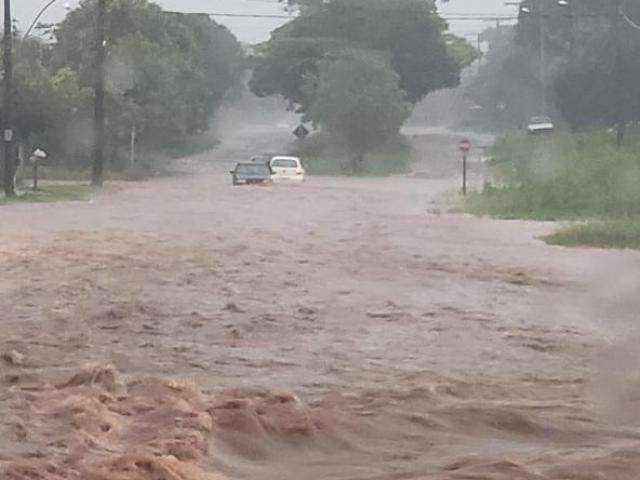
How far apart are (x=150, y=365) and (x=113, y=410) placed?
9.59ft

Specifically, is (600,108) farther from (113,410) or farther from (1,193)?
(113,410)

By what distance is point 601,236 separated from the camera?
2922 cm

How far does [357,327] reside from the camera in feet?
59.1

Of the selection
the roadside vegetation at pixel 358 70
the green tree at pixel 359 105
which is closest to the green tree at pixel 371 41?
the roadside vegetation at pixel 358 70

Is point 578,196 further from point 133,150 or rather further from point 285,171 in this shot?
point 133,150

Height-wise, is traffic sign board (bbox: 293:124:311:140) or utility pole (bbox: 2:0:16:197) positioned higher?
utility pole (bbox: 2:0:16:197)

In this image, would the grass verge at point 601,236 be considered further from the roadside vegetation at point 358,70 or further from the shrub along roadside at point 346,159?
the roadside vegetation at point 358,70

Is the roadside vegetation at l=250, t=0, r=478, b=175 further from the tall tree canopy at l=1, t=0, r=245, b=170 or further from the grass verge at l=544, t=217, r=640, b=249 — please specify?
the grass verge at l=544, t=217, r=640, b=249

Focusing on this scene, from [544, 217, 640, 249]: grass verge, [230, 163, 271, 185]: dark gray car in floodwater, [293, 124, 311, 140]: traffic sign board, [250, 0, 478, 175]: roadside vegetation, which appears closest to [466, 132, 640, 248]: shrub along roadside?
[544, 217, 640, 249]: grass verge

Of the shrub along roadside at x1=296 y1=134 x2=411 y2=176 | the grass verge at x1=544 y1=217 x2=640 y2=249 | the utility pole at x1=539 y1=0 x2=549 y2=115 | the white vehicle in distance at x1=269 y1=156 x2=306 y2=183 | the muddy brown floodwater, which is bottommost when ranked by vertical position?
the shrub along roadside at x1=296 y1=134 x2=411 y2=176

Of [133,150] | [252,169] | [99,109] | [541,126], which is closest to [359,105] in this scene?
[541,126]

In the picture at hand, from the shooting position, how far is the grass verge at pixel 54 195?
4269 cm

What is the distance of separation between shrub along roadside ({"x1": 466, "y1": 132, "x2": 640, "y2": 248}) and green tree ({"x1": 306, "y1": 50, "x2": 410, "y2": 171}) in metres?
26.3

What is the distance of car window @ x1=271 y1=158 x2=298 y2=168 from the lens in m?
60.7
